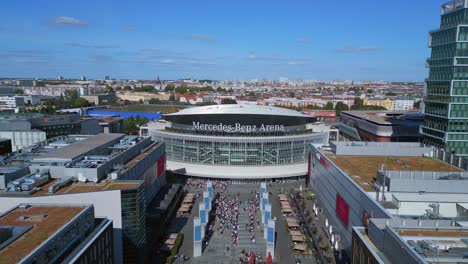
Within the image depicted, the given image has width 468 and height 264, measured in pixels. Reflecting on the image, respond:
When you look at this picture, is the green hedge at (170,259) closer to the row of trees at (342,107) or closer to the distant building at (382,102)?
the row of trees at (342,107)

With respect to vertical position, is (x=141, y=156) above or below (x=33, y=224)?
above

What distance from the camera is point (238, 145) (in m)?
68.5

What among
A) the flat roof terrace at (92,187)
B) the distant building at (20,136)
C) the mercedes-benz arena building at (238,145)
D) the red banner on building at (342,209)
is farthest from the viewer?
the distant building at (20,136)

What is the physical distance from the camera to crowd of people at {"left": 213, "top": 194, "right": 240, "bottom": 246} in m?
46.9

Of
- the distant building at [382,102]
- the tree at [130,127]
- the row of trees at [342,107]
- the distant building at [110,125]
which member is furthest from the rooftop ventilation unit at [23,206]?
the distant building at [382,102]

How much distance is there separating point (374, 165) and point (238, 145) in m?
27.5

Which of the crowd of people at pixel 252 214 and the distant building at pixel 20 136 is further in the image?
the distant building at pixel 20 136

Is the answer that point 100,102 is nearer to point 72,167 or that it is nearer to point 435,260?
point 72,167

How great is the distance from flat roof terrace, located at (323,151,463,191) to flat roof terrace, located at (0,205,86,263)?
2701cm

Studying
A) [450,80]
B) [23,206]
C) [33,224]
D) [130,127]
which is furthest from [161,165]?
[130,127]

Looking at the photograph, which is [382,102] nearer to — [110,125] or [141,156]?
[110,125]

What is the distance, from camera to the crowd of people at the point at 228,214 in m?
46.9

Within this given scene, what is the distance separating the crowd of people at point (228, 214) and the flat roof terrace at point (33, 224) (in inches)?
831

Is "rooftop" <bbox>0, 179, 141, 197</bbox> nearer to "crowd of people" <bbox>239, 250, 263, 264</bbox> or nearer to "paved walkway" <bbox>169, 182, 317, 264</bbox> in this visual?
"paved walkway" <bbox>169, 182, 317, 264</bbox>
